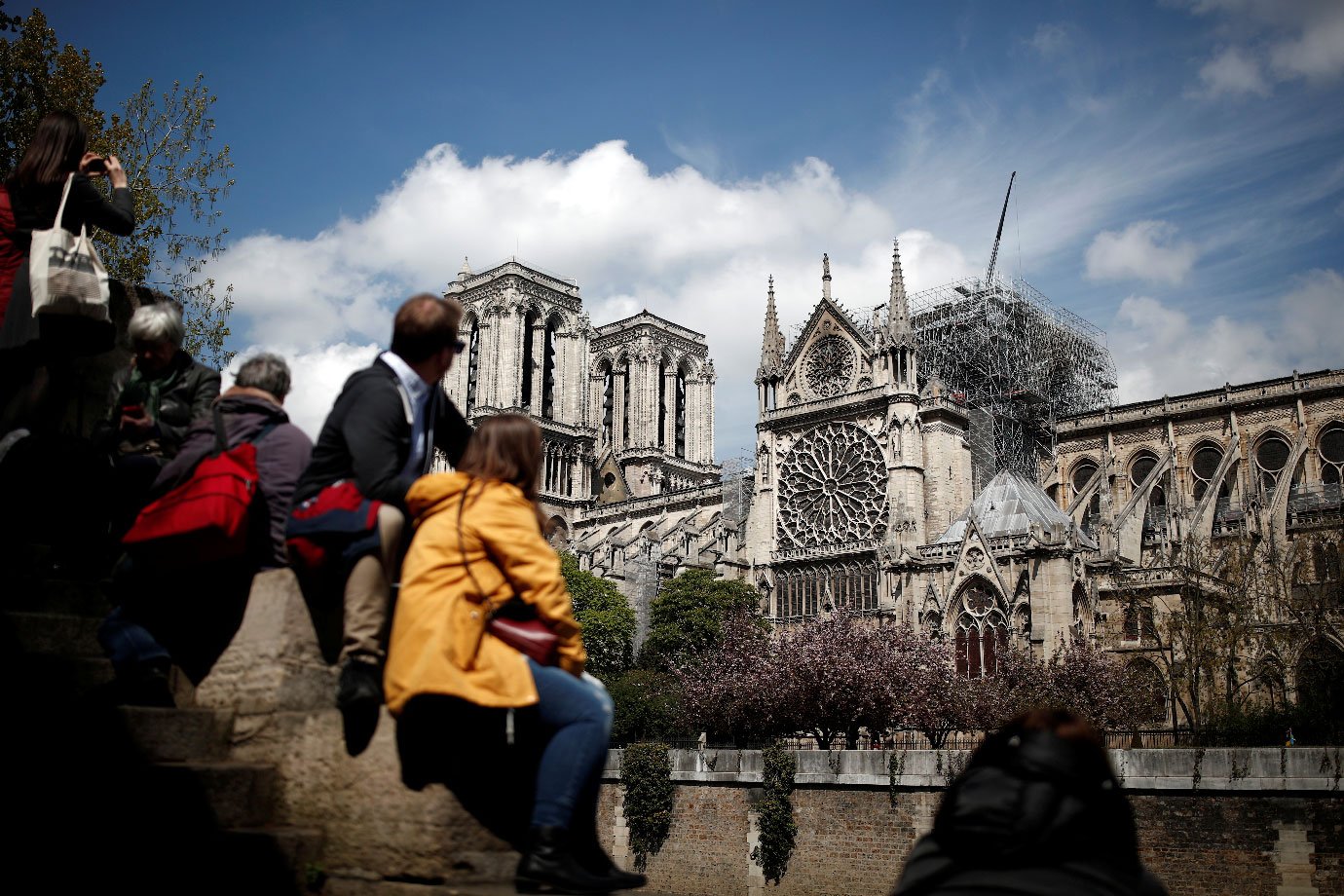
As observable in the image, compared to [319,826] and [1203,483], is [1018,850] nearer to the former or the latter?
[319,826]

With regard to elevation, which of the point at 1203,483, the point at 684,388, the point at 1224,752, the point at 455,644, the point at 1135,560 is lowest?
the point at 1224,752

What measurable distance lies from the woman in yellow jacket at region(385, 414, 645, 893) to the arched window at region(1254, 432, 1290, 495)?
45507 millimetres

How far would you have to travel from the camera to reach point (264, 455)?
16.0 ft

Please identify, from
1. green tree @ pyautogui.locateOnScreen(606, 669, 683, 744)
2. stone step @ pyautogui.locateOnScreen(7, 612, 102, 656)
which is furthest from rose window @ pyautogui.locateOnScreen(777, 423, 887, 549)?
stone step @ pyautogui.locateOnScreen(7, 612, 102, 656)

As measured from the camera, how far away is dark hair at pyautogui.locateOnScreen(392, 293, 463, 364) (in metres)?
4.48

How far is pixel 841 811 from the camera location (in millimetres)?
26219

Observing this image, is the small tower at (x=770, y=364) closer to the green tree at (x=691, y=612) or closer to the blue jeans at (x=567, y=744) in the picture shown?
the green tree at (x=691, y=612)

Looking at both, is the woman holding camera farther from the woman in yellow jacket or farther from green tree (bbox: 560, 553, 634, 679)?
green tree (bbox: 560, 553, 634, 679)

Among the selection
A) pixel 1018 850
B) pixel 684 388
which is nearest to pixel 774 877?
pixel 1018 850

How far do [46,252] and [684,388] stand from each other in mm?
76959

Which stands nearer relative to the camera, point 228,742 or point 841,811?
point 228,742

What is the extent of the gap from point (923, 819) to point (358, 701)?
23.3m

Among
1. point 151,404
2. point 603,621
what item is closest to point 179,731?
point 151,404

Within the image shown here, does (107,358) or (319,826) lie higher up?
(107,358)
